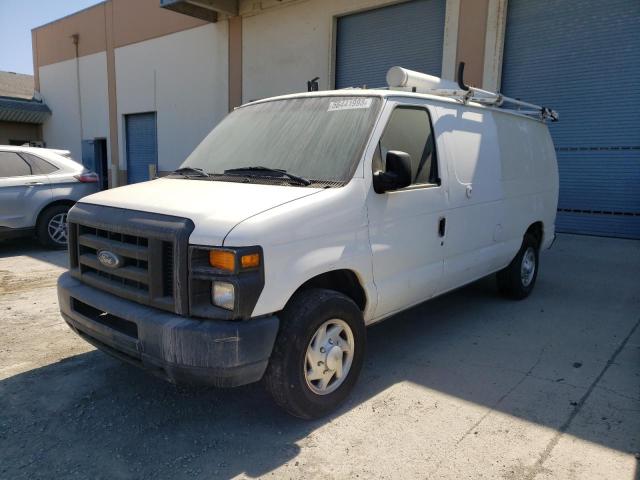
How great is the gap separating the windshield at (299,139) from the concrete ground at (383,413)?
1.64 m

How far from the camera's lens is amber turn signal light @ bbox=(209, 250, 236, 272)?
2.65 m

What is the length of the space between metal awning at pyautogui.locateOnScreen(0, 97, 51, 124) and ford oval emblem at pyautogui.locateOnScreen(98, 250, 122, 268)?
24100 millimetres

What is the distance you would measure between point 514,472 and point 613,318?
336 centimetres

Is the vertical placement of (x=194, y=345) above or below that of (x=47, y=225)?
above

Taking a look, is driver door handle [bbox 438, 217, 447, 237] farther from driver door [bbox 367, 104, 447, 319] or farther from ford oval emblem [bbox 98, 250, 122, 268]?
ford oval emblem [bbox 98, 250, 122, 268]

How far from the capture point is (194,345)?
2646mm

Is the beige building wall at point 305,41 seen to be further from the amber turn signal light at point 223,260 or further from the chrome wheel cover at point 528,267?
the amber turn signal light at point 223,260

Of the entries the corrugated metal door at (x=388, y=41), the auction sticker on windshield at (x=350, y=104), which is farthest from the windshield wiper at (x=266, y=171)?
the corrugated metal door at (x=388, y=41)

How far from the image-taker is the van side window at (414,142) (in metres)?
3.66

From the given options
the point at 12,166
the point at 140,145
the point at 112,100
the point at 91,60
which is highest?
the point at 91,60

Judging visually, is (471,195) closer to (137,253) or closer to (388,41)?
(137,253)

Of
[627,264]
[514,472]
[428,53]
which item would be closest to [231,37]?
[428,53]

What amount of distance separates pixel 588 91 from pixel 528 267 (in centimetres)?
506

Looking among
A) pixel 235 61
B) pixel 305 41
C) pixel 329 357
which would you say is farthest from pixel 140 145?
pixel 329 357
